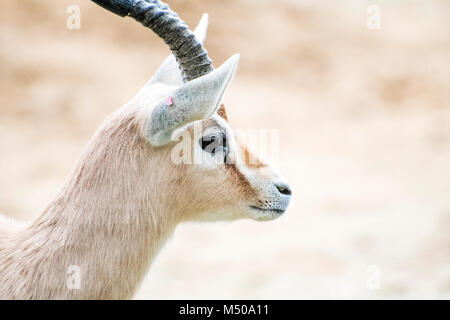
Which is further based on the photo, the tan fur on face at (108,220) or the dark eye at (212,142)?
the dark eye at (212,142)

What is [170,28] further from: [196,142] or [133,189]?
[133,189]

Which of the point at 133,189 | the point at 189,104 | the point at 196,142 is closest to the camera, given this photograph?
the point at 189,104

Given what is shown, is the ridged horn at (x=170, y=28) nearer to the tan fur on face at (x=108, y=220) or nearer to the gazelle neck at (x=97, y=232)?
the tan fur on face at (x=108, y=220)

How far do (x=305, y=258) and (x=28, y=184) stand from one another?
5.03 metres

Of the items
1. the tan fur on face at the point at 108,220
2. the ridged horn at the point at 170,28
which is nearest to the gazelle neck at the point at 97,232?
the tan fur on face at the point at 108,220

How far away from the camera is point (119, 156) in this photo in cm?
350

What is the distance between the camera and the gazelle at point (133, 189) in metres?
3.34

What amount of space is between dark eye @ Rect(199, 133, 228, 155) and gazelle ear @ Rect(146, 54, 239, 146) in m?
0.25

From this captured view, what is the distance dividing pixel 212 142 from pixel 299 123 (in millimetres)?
10085

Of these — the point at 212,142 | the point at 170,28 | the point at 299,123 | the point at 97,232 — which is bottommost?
the point at 97,232

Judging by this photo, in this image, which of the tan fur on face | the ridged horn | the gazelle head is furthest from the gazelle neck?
the ridged horn

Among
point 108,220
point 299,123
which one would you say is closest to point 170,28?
point 108,220

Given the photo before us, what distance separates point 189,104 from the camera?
330 cm

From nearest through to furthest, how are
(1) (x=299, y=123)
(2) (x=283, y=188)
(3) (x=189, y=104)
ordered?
(3) (x=189, y=104), (2) (x=283, y=188), (1) (x=299, y=123)
